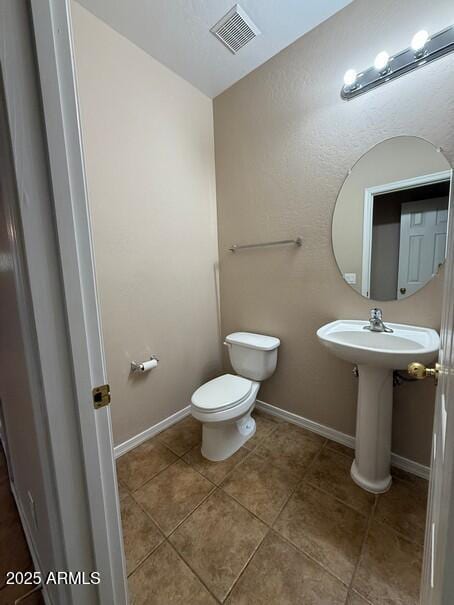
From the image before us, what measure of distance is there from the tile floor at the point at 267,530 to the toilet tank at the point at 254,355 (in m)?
0.50

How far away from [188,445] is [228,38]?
263cm

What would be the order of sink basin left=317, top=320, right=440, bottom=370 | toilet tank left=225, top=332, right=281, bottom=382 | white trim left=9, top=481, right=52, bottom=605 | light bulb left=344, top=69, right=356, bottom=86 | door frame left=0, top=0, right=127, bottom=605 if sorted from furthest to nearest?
1. toilet tank left=225, top=332, right=281, bottom=382
2. light bulb left=344, top=69, right=356, bottom=86
3. sink basin left=317, top=320, right=440, bottom=370
4. white trim left=9, top=481, right=52, bottom=605
5. door frame left=0, top=0, right=127, bottom=605

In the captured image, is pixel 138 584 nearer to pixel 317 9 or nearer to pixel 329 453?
pixel 329 453

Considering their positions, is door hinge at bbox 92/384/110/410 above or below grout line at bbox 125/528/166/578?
above

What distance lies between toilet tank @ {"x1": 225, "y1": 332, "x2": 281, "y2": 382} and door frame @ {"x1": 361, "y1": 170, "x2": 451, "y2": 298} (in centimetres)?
72

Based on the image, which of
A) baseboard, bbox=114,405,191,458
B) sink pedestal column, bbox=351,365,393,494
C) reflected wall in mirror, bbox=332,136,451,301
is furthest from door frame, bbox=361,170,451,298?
baseboard, bbox=114,405,191,458

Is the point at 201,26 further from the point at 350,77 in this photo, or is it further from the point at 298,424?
the point at 298,424

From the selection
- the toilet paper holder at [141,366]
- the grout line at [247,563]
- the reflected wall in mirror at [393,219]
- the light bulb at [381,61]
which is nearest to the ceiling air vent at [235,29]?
the light bulb at [381,61]

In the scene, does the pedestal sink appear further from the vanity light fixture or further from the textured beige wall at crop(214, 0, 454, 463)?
the vanity light fixture

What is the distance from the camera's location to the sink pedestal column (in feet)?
4.15

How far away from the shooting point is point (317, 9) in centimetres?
134

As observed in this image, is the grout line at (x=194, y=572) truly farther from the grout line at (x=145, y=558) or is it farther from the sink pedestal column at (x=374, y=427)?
the sink pedestal column at (x=374, y=427)

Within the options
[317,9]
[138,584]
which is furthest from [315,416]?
[317,9]

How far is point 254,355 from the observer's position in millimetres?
1792
